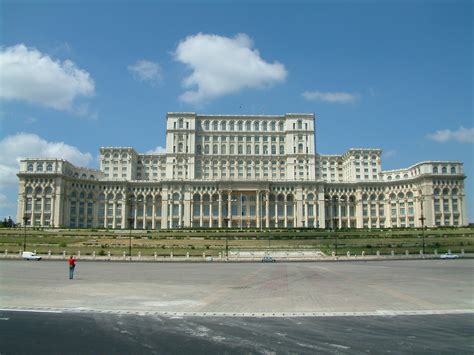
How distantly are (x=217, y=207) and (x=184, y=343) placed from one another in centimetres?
12565

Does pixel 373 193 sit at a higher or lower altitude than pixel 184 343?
higher

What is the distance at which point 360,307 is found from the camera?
18938 mm

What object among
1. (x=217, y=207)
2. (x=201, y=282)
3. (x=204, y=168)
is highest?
(x=204, y=168)

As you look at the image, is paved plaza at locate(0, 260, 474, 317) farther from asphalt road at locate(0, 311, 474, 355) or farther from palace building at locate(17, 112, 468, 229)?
palace building at locate(17, 112, 468, 229)

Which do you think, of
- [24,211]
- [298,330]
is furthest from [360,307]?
[24,211]

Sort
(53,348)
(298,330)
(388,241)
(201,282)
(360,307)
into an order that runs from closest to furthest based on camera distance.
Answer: (53,348) → (298,330) → (360,307) → (201,282) → (388,241)

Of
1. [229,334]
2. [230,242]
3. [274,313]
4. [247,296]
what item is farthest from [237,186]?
[229,334]

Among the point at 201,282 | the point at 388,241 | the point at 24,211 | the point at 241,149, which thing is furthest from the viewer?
the point at 241,149

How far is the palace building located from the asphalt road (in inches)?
4612

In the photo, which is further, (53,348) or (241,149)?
(241,149)

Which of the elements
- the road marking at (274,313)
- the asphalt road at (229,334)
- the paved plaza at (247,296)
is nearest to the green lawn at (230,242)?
the paved plaza at (247,296)

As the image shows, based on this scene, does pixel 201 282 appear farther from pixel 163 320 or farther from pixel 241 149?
pixel 241 149

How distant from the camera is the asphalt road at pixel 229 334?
11.9 m

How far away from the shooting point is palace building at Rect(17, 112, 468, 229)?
429ft
